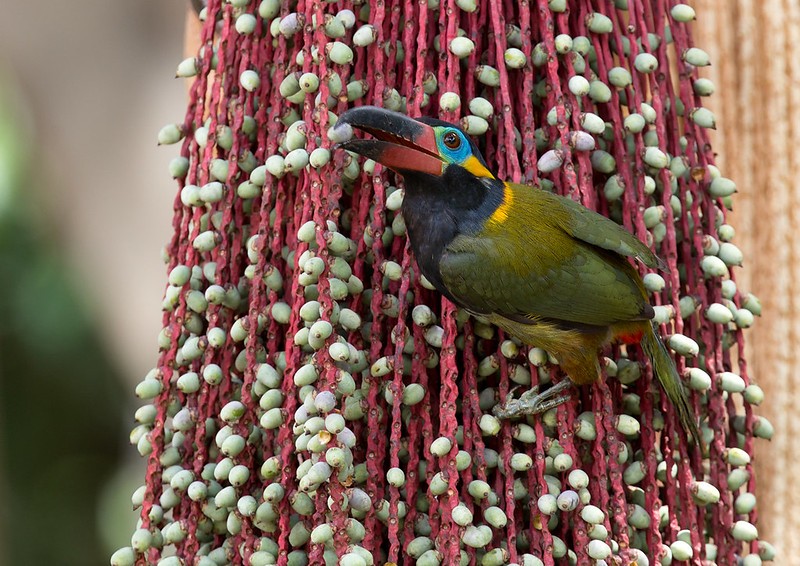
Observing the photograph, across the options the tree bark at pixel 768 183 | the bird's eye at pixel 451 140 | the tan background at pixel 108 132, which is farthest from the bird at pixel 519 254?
the tan background at pixel 108 132

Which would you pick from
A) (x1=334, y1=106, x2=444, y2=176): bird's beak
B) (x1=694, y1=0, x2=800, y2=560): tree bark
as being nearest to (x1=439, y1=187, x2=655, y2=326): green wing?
(x1=334, y1=106, x2=444, y2=176): bird's beak

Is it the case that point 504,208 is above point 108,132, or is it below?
below

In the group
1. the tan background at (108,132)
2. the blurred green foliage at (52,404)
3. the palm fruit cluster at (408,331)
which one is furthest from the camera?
the blurred green foliage at (52,404)

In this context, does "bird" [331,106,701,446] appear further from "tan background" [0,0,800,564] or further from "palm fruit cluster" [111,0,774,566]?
"tan background" [0,0,800,564]

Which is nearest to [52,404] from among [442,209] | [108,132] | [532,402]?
[108,132]

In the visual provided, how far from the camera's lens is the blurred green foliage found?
10.4 feet

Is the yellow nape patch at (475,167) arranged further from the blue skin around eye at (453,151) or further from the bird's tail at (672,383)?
the bird's tail at (672,383)

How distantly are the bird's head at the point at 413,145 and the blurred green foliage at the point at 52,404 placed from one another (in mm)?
2408

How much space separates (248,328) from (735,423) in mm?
598

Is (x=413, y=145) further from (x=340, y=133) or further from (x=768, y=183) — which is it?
(x=768, y=183)

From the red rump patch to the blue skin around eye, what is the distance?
0.28 m

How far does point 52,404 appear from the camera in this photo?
3.24 m

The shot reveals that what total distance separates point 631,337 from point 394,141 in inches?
14.1

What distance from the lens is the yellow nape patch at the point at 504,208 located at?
105 centimetres
